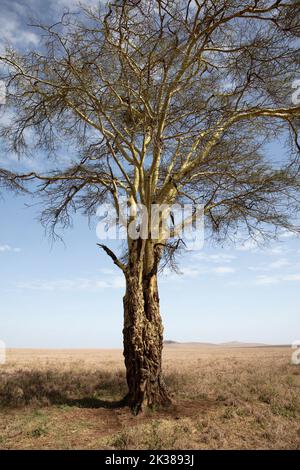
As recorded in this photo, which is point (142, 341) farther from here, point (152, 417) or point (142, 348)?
point (152, 417)

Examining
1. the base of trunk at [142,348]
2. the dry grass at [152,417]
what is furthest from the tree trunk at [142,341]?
the dry grass at [152,417]

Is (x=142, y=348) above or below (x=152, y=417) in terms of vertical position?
above

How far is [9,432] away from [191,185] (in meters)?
6.87

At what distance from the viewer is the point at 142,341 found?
8.75 metres

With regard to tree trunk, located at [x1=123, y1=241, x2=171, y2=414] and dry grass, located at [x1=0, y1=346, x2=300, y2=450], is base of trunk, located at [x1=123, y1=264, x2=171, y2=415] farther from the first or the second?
dry grass, located at [x1=0, y1=346, x2=300, y2=450]

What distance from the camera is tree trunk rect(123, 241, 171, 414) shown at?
28.0 ft

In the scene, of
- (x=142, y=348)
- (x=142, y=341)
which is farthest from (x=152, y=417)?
(x=142, y=341)

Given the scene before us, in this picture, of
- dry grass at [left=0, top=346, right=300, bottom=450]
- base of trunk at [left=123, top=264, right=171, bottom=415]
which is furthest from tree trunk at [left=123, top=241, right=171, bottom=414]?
dry grass at [left=0, top=346, right=300, bottom=450]

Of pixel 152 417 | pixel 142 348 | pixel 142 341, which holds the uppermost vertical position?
pixel 142 341

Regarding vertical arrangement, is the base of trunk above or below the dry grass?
above

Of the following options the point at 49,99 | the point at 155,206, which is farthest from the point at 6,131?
the point at 155,206

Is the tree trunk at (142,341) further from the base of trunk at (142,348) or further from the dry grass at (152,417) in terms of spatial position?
the dry grass at (152,417)

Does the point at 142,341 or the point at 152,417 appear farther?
the point at 142,341

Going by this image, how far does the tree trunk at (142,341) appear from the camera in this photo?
854 centimetres
